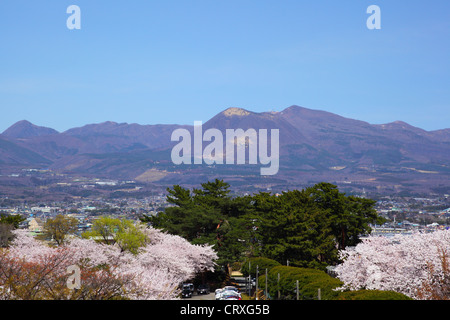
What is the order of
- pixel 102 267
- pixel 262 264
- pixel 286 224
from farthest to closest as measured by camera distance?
pixel 286 224 → pixel 262 264 → pixel 102 267

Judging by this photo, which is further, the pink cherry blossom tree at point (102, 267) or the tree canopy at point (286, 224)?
the tree canopy at point (286, 224)

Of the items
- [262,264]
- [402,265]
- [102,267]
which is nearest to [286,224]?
[262,264]

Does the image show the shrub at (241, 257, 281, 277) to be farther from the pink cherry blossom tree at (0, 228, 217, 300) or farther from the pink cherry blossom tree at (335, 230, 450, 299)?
the pink cherry blossom tree at (335, 230, 450, 299)

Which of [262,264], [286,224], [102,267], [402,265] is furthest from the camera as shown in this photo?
[286,224]

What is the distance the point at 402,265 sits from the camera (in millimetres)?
40406

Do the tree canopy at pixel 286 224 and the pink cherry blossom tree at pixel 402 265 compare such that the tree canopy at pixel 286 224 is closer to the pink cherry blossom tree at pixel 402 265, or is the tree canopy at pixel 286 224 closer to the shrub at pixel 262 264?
the shrub at pixel 262 264

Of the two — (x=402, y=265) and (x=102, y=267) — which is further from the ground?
(x=402, y=265)

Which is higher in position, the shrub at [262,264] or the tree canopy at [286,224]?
the tree canopy at [286,224]

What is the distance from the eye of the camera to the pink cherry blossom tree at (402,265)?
36987 mm

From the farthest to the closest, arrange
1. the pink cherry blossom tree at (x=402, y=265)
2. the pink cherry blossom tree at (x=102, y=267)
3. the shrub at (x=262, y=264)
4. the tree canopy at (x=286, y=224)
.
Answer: the tree canopy at (x=286, y=224), the shrub at (x=262, y=264), the pink cherry blossom tree at (x=402, y=265), the pink cherry blossom tree at (x=102, y=267)

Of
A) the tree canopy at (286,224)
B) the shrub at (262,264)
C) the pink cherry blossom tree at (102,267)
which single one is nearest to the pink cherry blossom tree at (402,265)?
the shrub at (262,264)

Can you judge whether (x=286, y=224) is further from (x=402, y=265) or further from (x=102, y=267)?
(x=402, y=265)
